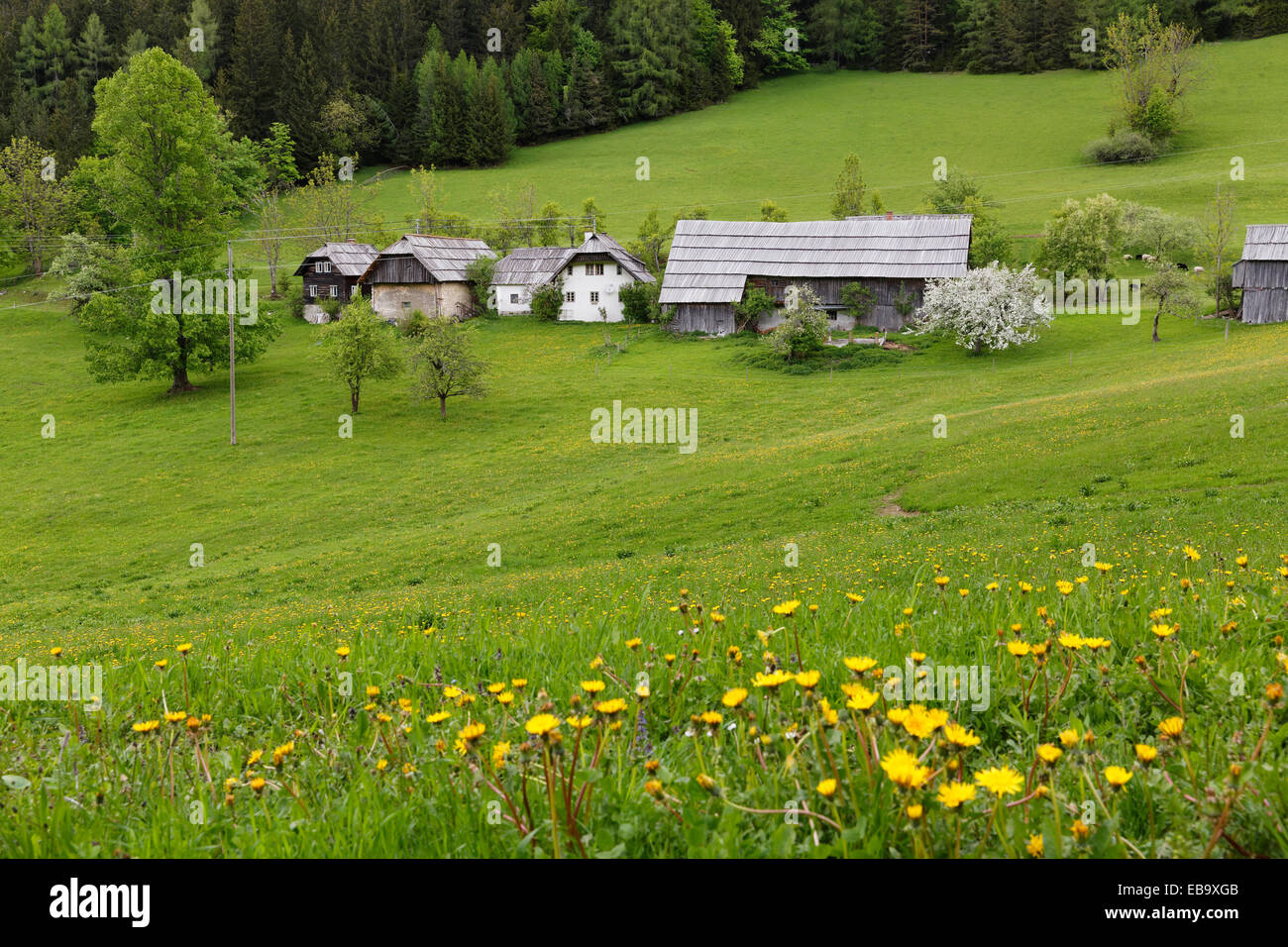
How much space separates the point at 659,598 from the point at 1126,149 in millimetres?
105876

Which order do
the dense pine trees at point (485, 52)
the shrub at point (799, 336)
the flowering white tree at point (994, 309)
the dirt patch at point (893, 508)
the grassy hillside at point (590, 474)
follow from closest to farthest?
the grassy hillside at point (590, 474) → the dirt patch at point (893, 508) → the flowering white tree at point (994, 309) → the shrub at point (799, 336) → the dense pine trees at point (485, 52)

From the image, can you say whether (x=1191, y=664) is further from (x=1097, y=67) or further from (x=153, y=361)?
(x=1097, y=67)

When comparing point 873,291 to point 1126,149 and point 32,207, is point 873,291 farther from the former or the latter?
point 32,207

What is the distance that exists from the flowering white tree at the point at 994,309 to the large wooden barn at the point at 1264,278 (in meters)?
11.3

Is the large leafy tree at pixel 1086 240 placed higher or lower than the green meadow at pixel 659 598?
higher

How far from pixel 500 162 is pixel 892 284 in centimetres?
7280

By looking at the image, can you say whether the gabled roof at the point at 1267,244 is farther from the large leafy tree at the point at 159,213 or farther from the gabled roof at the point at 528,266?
the large leafy tree at the point at 159,213

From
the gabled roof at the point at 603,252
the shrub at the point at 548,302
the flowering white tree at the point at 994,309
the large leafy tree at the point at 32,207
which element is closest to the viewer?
the flowering white tree at the point at 994,309

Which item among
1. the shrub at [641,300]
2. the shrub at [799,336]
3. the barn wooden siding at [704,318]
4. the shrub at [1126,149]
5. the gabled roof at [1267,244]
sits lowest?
the shrub at [799,336]

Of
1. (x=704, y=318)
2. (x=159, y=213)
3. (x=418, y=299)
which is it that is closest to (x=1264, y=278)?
(x=704, y=318)

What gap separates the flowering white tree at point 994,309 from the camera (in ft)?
173

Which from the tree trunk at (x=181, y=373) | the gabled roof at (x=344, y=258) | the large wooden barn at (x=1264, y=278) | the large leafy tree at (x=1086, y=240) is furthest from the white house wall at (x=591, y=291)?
the large wooden barn at (x=1264, y=278)

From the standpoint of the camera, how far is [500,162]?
399 feet

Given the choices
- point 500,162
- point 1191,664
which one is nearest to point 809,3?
point 500,162
